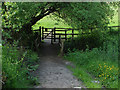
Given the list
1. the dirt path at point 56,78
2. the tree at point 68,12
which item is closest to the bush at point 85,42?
the tree at point 68,12

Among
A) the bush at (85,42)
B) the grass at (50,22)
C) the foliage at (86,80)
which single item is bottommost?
the foliage at (86,80)

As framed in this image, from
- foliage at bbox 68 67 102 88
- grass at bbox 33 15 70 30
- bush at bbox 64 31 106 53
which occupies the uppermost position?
grass at bbox 33 15 70 30

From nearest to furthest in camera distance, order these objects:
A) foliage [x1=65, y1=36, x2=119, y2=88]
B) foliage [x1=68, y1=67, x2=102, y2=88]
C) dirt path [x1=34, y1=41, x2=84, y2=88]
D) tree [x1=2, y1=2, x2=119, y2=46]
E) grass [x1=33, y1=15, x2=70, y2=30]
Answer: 1. dirt path [x1=34, y1=41, x2=84, y2=88]
2. foliage [x1=68, y1=67, x2=102, y2=88]
3. foliage [x1=65, y1=36, x2=119, y2=88]
4. tree [x1=2, y1=2, x2=119, y2=46]
5. grass [x1=33, y1=15, x2=70, y2=30]

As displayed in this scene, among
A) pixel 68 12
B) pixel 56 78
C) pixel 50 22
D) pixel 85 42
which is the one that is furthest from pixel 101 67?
pixel 50 22

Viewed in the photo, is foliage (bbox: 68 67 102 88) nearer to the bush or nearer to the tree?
the tree

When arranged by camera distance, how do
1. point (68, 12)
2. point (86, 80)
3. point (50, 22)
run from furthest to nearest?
point (50, 22) → point (68, 12) → point (86, 80)

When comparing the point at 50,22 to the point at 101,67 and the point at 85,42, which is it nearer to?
the point at 85,42

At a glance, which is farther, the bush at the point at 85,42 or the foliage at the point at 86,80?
the bush at the point at 85,42

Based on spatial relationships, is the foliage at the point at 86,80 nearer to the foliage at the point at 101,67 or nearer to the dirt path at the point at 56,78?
the foliage at the point at 101,67

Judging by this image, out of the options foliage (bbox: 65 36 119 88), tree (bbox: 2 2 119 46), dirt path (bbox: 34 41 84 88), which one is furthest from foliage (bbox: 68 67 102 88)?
tree (bbox: 2 2 119 46)

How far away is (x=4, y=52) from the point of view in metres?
7.00

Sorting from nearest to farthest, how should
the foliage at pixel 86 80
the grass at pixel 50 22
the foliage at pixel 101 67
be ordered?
the foliage at pixel 86 80, the foliage at pixel 101 67, the grass at pixel 50 22

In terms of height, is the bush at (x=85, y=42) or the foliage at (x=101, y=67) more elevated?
the bush at (x=85, y=42)

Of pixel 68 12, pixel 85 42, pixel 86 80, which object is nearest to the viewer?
pixel 86 80
